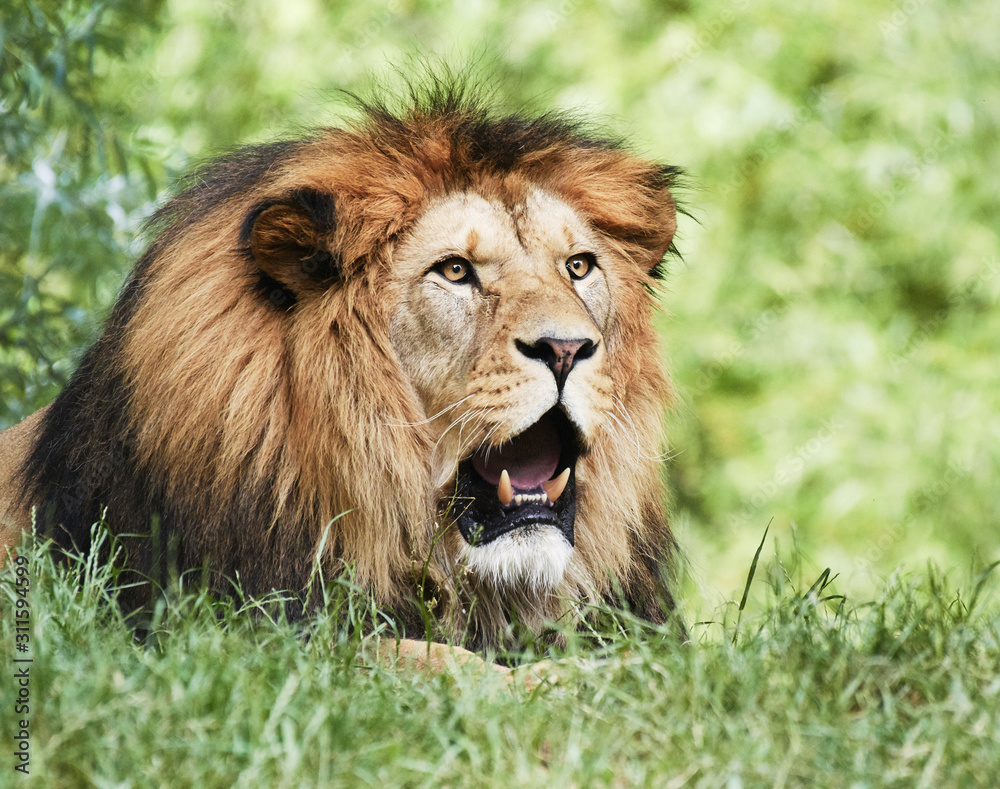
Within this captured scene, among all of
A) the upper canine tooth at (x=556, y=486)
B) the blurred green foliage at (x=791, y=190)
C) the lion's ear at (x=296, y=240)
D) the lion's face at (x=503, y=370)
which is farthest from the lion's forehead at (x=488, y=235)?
the blurred green foliage at (x=791, y=190)

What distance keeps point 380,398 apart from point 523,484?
45cm

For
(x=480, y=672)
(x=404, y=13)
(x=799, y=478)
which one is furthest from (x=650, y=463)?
(x=404, y=13)

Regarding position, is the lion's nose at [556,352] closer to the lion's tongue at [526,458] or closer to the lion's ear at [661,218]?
the lion's tongue at [526,458]

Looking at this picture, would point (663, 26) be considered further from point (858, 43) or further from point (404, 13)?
point (404, 13)

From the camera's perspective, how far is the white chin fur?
3049 mm

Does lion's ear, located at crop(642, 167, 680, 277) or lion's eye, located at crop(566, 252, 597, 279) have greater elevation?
lion's ear, located at crop(642, 167, 680, 277)

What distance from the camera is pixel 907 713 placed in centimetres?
224

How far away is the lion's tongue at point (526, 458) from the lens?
3.19m

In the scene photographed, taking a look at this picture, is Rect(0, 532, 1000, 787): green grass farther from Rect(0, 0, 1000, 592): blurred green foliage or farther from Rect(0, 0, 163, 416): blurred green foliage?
Rect(0, 0, 1000, 592): blurred green foliage

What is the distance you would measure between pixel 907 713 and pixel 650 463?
136cm

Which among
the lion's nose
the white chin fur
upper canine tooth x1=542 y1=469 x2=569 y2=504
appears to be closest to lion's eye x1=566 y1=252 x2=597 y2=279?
the lion's nose

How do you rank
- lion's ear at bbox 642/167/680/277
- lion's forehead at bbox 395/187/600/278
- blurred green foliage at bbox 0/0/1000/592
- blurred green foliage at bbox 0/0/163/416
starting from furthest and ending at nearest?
blurred green foliage at bbox 0/0/1000/592 → blurred green foliage at bbox 0/0/163/416 → lion's ear at bbox 642/167/680/277 → lion's forehead at bbox 395/187/600/278

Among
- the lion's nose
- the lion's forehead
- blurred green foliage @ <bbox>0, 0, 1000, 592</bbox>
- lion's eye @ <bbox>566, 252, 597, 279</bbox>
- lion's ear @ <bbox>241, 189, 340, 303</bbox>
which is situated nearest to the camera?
the lion's nose

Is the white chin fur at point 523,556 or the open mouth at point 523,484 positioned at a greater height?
the open mouth at point 523,484
